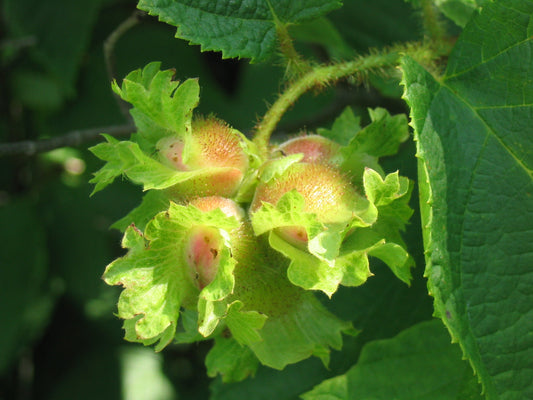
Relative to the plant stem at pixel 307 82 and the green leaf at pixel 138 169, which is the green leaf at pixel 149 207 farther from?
the plant stem at pixel 307 82

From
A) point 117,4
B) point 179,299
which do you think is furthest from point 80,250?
point 179,299

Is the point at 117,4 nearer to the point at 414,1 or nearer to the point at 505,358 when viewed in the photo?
the point at 414,1

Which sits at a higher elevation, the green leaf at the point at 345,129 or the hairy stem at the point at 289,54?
the hairy stem at the point at 289,54

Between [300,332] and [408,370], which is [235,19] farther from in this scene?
[408,370]

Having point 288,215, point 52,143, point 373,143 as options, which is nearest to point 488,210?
point 373,143

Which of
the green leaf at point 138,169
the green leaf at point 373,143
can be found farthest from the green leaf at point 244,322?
the green leaf at point 373,143
